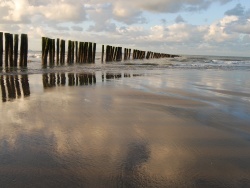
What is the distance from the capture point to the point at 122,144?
300 centimetres

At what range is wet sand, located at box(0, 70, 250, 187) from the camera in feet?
7.26

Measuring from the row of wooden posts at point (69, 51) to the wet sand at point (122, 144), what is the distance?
1372 cm

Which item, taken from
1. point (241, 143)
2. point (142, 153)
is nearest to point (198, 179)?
point (142, 153)

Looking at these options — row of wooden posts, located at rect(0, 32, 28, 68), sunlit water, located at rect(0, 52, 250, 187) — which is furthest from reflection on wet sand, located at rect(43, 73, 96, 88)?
row of wooden posts, located at rect(0, 32, 28, 68)

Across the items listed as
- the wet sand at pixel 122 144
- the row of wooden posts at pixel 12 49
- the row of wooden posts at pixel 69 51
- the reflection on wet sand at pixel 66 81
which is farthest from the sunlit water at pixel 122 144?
the row of wooden posts at pixel 69 51

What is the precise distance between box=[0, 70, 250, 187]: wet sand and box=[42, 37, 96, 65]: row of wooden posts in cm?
1372

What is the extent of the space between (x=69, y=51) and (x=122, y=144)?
19.4 m

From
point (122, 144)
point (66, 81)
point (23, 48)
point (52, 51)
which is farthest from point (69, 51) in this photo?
point (122, 144)

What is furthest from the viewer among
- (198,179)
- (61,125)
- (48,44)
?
(48,44)

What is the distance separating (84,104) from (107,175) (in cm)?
306

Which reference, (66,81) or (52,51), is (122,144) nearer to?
(66,81)

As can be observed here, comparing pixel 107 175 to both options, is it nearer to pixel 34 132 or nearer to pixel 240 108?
pixel 34 132

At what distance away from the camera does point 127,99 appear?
232 inches

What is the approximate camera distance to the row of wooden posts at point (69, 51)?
1841cm
